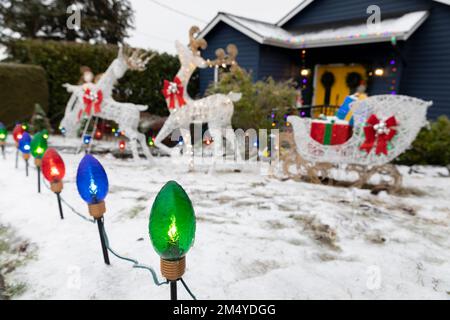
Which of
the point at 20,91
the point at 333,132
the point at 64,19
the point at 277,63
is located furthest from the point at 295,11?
the point at 64,19

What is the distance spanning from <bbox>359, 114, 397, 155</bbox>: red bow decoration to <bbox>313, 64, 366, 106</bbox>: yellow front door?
7.31 m

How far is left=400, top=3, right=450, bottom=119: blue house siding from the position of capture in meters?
9.30

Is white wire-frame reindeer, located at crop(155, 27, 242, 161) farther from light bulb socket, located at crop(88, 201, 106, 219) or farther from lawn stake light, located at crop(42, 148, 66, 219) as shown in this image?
light bulb socket, located at crop(88, 201, 106, 219)

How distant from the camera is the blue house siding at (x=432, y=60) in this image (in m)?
9.30

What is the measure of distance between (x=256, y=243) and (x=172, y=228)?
164 centimetres

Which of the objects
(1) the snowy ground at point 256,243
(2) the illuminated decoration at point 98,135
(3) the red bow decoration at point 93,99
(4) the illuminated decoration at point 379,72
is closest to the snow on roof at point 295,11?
(4) the illuminated decoration at point 379,72

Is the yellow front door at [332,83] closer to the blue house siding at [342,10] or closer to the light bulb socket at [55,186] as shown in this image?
the blue house siding at [342,10]

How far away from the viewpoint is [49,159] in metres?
2.85

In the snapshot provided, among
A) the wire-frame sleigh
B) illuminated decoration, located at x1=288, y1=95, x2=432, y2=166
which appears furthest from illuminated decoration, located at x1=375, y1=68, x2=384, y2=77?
illuminated decoration, located at x1=288, y1=95, x2=432, y2=166

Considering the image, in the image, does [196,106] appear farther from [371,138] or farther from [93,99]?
[371,138]
